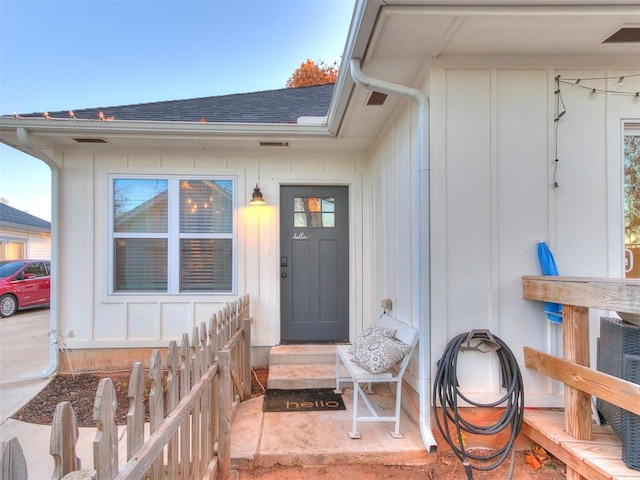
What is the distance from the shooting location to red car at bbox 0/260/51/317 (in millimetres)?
7909

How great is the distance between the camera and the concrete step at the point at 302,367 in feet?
9.91

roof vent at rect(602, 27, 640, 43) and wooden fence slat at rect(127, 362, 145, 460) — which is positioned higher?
roof vent at rect(602, 27, 640, 43)

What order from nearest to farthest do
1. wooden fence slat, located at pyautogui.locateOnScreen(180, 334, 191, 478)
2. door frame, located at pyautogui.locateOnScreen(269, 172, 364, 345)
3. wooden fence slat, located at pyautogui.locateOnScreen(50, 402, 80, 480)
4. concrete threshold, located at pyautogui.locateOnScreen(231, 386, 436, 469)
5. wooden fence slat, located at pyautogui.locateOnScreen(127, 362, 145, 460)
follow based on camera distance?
wooden fence slat, located at pyautogui.locateOnScreen(50, 402, 80, 480)
wooden fence slat, located at pyautogui.locateOnScreen(127, 362, 145, 460)
wooden fence slat, located at pyautogui.locateOnScreen(180, 334, 191, 478)
concrete threshold, located at pyautogui.locateOnScreen(231, 386, 436, 469)
door frame, located at pyautogui.locateOnScreen(269, 172, 364, 345)

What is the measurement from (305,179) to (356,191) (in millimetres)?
645

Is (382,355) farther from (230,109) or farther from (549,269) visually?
(230,109)

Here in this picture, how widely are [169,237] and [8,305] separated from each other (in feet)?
25.2

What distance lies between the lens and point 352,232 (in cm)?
383

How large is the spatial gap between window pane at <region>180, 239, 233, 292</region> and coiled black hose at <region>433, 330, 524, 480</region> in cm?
259

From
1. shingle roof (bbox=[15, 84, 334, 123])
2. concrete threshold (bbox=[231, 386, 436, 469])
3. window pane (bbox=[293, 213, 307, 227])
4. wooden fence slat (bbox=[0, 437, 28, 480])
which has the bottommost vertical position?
concrete threshold (bbox=[231, 386, 436, 469])

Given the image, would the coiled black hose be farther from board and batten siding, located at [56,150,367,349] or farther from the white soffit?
the white soffit

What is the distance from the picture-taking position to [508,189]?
221 cm

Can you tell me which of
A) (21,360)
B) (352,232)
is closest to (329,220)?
(352,232)

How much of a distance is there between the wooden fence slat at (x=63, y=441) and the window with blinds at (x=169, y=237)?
118 inches

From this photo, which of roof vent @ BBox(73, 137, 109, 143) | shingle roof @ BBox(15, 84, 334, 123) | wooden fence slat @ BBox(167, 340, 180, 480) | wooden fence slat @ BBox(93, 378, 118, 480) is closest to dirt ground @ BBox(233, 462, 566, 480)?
wooden fence slat @ BBox(167, 340, 180, 480)
